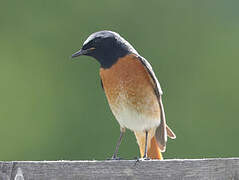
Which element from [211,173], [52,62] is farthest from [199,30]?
[211,173]

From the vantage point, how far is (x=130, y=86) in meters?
6.50

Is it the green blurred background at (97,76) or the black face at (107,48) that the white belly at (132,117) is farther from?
the green blurred background at (97,76)

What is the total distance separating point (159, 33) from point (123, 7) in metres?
0.83

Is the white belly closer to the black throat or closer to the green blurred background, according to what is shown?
the black throat

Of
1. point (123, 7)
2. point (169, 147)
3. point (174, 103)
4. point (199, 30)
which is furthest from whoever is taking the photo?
point (199, 30)

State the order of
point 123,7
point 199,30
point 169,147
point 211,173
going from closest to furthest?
point 211,173 < point 169,147 < point 123,7 < point 199,30

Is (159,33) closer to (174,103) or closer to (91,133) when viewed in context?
(174,103)

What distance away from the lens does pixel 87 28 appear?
49.0 feet

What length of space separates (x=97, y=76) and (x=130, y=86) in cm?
692

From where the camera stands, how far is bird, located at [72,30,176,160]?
6516 mm

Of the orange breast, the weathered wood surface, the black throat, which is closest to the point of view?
the weathered wood surface

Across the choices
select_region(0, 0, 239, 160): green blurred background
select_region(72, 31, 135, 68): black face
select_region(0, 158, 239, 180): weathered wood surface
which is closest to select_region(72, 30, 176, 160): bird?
select_region(72, 31, 135, 68): black face

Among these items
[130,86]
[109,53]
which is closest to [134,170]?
[130,86]

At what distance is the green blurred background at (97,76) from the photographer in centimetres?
1309
